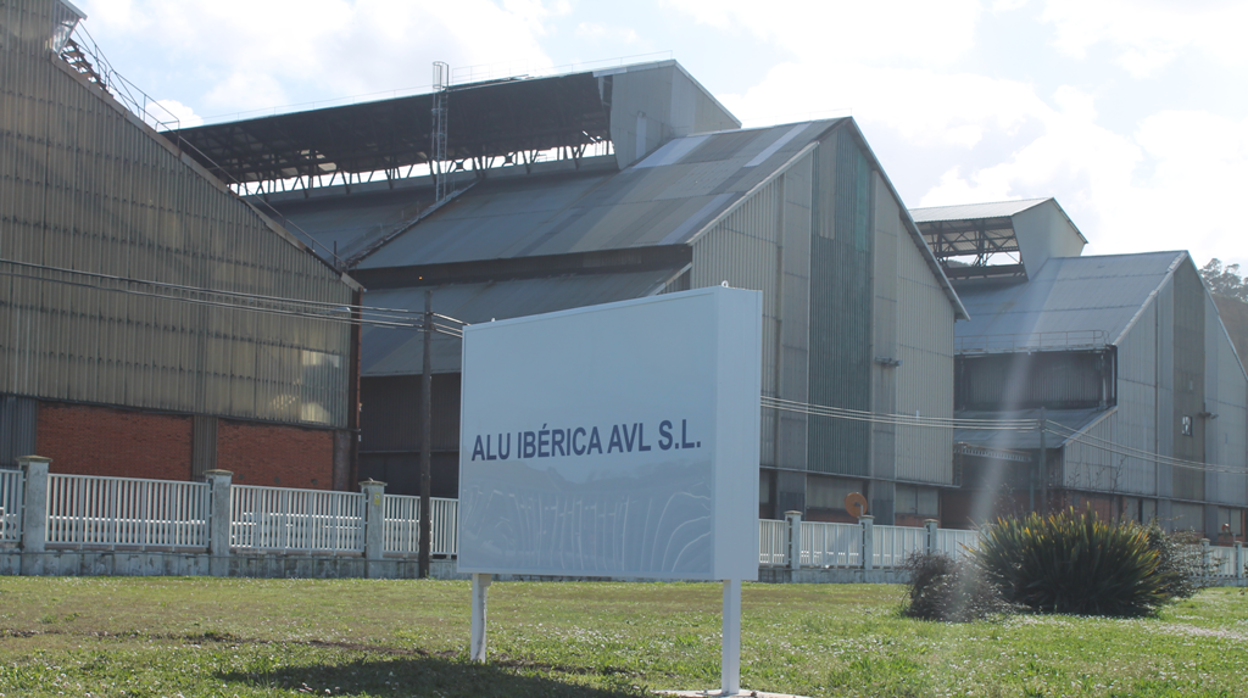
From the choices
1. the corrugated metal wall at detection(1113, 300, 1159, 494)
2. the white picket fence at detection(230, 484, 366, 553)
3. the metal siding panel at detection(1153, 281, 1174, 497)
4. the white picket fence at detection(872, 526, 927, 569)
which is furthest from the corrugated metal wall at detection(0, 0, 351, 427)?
the metal siding panel at detection(1153, 281, 1174, 497)

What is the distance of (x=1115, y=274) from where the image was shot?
68.6 m

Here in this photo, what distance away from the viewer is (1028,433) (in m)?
62.2

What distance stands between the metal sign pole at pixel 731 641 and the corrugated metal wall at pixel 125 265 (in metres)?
25.2

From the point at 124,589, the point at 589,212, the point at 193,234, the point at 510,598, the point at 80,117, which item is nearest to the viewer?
the point at 124,589

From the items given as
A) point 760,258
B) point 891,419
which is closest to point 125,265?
point 760,258

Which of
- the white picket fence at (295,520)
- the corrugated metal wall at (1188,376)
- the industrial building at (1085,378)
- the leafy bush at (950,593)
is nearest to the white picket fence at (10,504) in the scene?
the white picket fence at (295,520)

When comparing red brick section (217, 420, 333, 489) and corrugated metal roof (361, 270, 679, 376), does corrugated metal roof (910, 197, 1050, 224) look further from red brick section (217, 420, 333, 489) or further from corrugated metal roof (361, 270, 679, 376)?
red brick section (217, 420, 333, 489)

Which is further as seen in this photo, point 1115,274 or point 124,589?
point 1115,274

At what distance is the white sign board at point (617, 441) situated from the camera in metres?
9.48

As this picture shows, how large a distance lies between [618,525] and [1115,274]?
6461 centimetres

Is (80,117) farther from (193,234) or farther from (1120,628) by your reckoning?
(1120,628)

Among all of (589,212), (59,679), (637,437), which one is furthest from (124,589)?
(589,212)

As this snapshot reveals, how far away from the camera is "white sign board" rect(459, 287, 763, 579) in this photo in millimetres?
9477

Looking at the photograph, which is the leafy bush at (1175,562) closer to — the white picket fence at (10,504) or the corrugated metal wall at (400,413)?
the white picket fence at (10,504)
